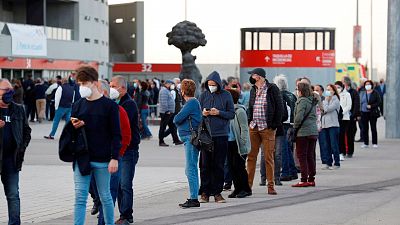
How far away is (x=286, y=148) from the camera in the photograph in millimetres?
18438

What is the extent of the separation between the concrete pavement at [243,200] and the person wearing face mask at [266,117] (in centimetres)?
54

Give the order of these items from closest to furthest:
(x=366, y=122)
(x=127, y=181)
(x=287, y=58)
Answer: (x=127, y=181) → (x=366, y=122) → (x=287, y=58)

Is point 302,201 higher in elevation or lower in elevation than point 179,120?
lower

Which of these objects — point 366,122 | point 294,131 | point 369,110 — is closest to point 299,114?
point 294,131

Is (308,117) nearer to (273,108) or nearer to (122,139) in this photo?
(273,108)

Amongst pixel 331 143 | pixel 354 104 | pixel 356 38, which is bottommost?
pixel 331 143

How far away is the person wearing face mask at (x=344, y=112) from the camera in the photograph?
76.9 ft

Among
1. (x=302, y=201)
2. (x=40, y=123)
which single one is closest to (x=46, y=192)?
(x=302, y=201)

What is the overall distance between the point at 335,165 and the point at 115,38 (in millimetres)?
74372

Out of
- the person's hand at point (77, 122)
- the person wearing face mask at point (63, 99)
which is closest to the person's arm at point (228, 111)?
the person's hand at point (77, 122)

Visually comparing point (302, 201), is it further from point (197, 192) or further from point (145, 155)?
point (145, 155)

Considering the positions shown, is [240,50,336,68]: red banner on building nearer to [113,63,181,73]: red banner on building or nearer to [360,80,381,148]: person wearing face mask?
[113,63,181,73]: red banner on building

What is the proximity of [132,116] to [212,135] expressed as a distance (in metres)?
2.59

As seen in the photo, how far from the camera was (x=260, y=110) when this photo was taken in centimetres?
1633
